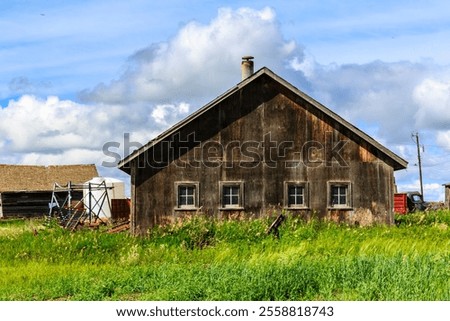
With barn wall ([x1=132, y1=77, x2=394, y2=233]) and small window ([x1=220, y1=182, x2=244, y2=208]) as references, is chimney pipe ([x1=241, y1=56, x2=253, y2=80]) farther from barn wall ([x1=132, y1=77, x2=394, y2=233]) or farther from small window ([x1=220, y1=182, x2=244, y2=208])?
small window ([x1=220, y1=182, x2=244, y2=208])

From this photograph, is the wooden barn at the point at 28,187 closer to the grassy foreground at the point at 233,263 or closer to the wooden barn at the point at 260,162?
the grassy foreground at the point at 233,263

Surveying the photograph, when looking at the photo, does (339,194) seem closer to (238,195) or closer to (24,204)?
(238,195)

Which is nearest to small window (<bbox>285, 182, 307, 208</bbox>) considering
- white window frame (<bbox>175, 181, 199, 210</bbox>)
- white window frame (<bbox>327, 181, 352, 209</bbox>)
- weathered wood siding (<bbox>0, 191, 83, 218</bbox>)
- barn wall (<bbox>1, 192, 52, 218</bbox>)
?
white window frame (<bbox>327, 181, 352, 209</bbox>)

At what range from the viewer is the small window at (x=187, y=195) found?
2664 cm

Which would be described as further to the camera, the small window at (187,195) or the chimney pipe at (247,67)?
the chimney pipe at (247,67)

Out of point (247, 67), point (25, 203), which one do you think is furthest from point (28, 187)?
point (247, 67)

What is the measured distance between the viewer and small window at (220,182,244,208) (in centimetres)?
2672

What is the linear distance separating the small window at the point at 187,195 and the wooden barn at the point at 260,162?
0.12 feet

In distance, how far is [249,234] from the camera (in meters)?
24.8

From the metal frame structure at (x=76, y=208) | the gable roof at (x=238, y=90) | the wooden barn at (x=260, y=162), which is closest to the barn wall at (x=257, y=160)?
the wooden barn at (x=260, y=162)

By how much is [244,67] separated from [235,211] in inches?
240
